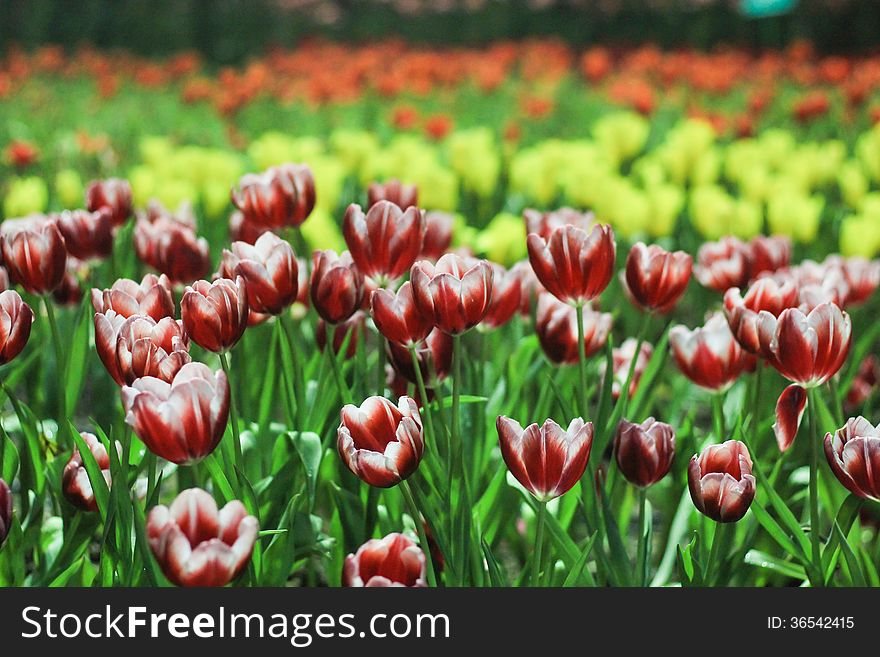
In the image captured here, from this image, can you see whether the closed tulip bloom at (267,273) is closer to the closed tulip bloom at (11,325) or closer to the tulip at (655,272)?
the closed tulip bloom at (11,325)

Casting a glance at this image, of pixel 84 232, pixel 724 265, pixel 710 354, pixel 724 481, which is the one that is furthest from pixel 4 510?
pixel 724 265

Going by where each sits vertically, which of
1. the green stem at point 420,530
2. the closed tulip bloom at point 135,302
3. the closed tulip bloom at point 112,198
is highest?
the closed tulip bloom at point 112,198

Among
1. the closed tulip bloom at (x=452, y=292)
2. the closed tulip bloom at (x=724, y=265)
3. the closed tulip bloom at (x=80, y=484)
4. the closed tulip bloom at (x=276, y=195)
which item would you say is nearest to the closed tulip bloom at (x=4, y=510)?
the closed tulip bloom at (x=80, y=484)

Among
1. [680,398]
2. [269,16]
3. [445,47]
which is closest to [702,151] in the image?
[680,398]

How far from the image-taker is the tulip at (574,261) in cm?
126

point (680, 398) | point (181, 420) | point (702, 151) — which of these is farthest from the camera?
point (702, 151)

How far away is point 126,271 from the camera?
2.08 m

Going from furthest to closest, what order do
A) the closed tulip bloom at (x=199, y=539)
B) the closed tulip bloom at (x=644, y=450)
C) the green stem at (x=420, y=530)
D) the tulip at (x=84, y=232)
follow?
the tulip at (x=84, y=232) < the closed tulip bloom at (x=644, y=450) < the green stem at (x=420, y=530) < the closed tulip bloom at (x=199, y=539)

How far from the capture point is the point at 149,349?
108 centimetres

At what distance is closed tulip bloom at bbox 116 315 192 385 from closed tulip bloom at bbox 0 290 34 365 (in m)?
0.13

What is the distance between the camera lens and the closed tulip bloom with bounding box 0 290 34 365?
116 centimetres

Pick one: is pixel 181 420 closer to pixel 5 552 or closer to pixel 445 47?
pixel 5 552

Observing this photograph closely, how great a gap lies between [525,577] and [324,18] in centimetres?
853

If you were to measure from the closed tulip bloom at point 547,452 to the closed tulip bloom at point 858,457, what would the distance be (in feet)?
0.90
